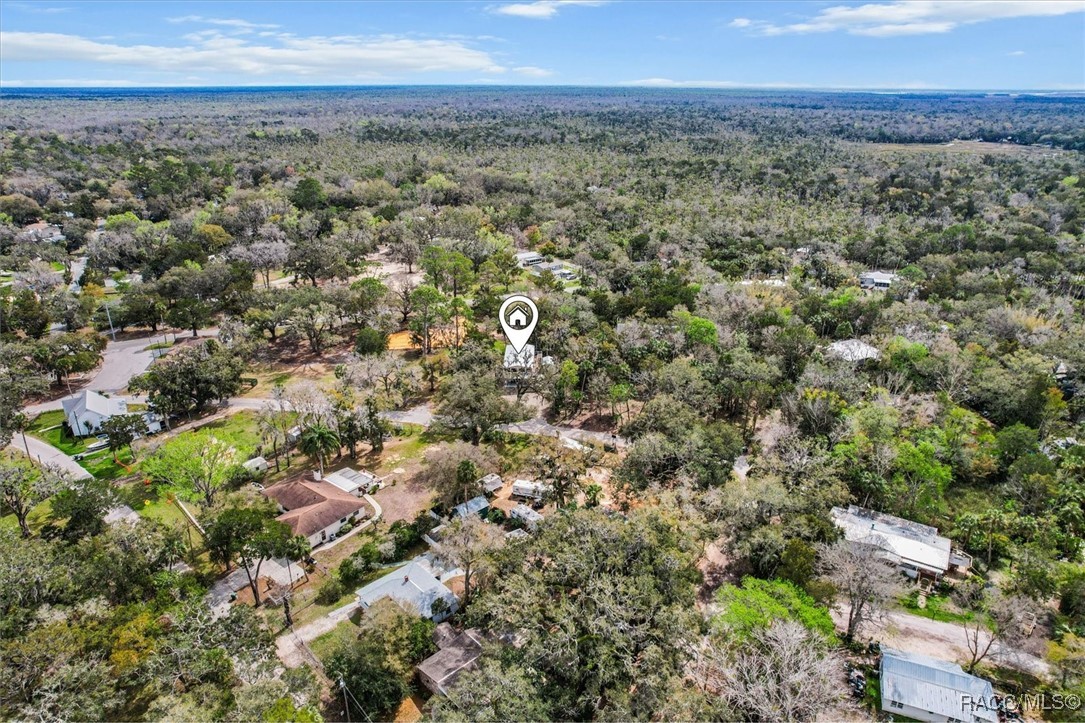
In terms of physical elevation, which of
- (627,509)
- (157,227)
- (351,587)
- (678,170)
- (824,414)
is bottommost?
(351,587)

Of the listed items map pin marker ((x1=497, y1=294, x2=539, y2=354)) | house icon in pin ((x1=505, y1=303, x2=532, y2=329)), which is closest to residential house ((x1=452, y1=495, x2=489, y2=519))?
map pin marker ((x1=497, y1=294, x2=539, y2=354))

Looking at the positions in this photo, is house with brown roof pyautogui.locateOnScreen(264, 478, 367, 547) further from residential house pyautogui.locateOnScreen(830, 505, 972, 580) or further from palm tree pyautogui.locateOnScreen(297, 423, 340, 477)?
residential house pyautogui.locateOnScreen(830, 505, 972, 580)

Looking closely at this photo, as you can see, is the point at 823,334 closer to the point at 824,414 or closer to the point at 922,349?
the point at 922,349

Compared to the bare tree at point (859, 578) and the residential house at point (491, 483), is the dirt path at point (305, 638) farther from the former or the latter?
the bare tree at point (859, 578)

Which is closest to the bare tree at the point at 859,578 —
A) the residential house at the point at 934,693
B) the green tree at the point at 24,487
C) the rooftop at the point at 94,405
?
the residential house at the point at 934,693

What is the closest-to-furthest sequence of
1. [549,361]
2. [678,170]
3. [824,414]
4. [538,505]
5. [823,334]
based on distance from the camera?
[538,505] < [824,414] < [549,361] < [823,334] < [678,170]

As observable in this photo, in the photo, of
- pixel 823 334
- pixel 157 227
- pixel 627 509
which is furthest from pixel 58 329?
pixel 823 334
